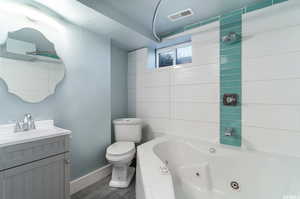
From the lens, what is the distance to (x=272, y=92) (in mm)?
1448

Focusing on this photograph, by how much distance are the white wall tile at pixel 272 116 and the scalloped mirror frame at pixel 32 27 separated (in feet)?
7.35

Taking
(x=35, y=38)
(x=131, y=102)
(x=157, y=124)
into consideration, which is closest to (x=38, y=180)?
(x=35, y=38)

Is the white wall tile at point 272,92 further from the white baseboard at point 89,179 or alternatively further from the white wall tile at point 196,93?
the white baseboard at point 89,179

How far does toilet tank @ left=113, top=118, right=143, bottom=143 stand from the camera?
220 cm

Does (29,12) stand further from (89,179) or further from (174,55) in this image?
(89,179)

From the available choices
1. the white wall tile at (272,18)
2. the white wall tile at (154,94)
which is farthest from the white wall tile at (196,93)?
the white wall tile at (272,18)

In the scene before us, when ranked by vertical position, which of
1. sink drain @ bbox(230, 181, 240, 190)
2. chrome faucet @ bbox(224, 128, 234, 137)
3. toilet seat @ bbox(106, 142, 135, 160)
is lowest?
sink drain @ bbox(230, 181, 240, 190)

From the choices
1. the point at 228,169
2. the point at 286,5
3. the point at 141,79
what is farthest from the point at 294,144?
the point at 141,79

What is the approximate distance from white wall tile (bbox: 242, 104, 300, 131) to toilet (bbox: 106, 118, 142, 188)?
4.82 feet

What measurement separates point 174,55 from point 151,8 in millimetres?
940

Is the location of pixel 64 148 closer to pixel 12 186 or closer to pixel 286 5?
pixel 12 186

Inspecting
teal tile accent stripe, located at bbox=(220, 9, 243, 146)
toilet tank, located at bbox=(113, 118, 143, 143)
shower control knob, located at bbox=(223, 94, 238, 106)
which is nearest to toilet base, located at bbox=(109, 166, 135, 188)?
toilet tank, located at bbox=(113, 118, 143, 143)

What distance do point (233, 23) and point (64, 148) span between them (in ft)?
7.61

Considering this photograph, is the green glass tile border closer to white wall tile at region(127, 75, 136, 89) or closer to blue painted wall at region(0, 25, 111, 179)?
white wall tile at region(127, 75, 136, 89)
